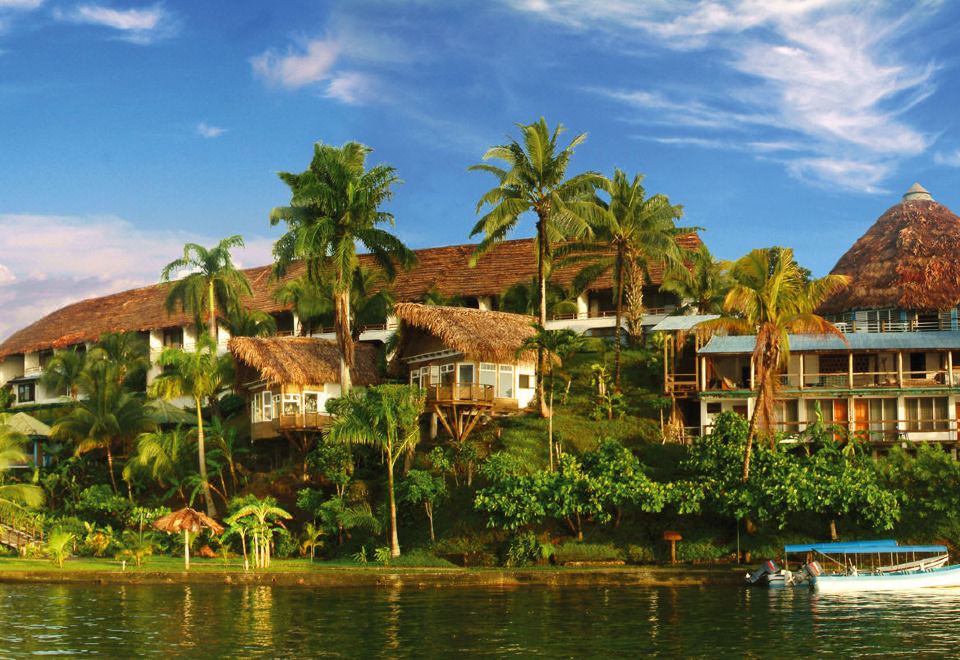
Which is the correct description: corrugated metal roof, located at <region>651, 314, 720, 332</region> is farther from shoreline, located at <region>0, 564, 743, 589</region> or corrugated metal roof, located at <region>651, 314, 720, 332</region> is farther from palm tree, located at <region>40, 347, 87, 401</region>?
palm tree, located at <region>40, 347, 87, 401</region>

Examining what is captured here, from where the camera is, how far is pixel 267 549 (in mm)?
36719

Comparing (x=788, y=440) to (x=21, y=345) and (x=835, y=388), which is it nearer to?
(x=835, y=388)

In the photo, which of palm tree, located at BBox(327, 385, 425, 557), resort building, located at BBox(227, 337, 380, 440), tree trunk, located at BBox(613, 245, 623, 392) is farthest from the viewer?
tree trunk, located at BBox(613, 245, 623, 392)

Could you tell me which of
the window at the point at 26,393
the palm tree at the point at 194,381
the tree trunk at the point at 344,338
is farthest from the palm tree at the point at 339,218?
the window at the point at 26,393

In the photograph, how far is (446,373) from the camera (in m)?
46.1

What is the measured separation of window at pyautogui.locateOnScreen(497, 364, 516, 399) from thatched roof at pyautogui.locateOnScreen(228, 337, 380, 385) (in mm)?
6480

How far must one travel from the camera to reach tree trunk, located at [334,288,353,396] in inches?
1799

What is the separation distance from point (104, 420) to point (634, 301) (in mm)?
25223

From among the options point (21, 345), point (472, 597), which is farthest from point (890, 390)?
point (21, 345)

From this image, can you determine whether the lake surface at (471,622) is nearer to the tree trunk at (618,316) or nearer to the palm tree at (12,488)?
the palm tree at (12,488)

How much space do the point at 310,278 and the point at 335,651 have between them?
27201 mm

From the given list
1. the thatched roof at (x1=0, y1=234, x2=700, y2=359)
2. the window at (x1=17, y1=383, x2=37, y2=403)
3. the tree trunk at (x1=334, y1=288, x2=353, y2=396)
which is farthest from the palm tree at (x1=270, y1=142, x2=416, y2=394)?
the window at (x1=17, y1=383, x2=37, y2=403)

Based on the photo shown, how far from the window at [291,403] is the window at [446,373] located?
244 inches

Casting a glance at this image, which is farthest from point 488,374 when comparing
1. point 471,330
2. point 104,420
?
point 104,420
